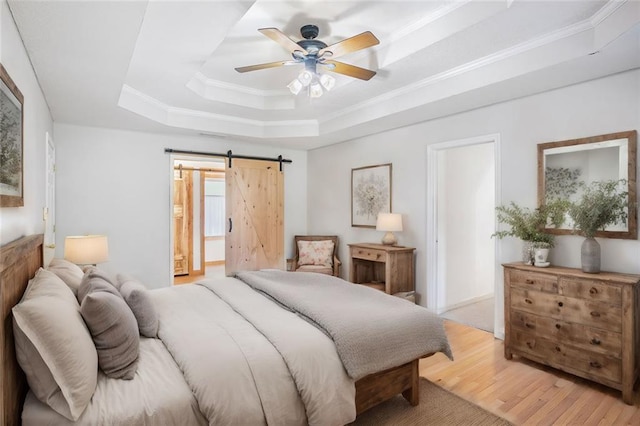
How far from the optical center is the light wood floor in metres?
2.20

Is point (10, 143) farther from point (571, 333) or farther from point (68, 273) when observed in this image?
point (571, 333)

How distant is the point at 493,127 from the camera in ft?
11.5

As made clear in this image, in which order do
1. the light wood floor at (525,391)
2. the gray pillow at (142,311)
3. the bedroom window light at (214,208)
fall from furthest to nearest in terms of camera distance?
the bedroom window light at (214,208) < the light wood floor at (525,391) < the gray pillow at (142,311)

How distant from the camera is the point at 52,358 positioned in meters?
1.30

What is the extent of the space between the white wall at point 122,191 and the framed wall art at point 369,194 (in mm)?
2213

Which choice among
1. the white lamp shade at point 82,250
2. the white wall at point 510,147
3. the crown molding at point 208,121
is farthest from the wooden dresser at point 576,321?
the white lamp shade at point 82,250

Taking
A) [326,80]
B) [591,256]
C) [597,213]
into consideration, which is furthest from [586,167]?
[326,80]

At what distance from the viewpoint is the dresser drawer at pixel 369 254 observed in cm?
417

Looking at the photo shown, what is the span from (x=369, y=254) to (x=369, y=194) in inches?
38.1

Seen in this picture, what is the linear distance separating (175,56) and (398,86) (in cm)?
214

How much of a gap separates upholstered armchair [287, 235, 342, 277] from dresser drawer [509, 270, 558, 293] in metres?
2.58

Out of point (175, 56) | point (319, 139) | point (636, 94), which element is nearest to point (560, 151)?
point (636, 94)

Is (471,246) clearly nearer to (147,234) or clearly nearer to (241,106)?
(241,106)

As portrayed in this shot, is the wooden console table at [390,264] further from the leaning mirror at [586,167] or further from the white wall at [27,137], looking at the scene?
the white wall at [27,137]
